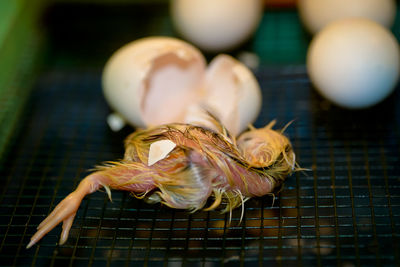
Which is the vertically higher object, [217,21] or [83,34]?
[217,21]

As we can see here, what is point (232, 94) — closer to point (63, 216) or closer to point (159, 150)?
point (159, 150)

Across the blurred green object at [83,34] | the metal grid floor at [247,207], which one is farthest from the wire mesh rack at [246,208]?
the blurred green object at [83,34]

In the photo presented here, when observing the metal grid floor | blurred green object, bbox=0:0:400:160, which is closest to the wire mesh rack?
the metal grid floor

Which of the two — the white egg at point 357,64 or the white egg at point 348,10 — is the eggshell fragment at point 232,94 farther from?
the white egg at point 348,10

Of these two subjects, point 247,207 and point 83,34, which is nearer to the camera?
point 247,207

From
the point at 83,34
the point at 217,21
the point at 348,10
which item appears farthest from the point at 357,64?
the point at 83,34

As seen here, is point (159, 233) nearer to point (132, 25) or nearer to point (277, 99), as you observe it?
point (277, 99)
